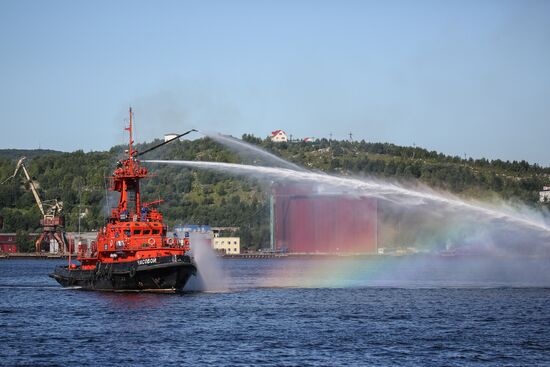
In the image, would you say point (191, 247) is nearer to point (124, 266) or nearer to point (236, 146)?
point (124, 266)

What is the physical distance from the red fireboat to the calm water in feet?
6.03

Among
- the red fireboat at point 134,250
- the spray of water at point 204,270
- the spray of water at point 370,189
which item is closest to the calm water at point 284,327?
the spray of water at point 204,270

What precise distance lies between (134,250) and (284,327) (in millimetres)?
25165

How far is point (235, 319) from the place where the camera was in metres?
75.6

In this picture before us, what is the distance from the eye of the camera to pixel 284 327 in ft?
235

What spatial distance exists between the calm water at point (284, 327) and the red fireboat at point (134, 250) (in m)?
1.84

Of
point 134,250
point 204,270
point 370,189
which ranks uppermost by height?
point 370,189

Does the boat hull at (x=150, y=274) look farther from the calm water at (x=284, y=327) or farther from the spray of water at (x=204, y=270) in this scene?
the spray of water at (x=204, y=270)

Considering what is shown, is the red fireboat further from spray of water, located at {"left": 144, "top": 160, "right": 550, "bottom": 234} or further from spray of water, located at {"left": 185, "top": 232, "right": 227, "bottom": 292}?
spray of water, located at {"left": 144, "top": 160, "right": 550, "bottom": 234}

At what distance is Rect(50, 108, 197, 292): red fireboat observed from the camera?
300ft

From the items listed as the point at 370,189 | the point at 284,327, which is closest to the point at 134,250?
the point at 370,189

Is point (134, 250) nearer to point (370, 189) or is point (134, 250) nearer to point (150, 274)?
point (150, 274)

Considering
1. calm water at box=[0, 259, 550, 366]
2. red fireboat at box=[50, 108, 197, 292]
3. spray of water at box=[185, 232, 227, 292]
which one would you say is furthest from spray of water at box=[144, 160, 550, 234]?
spray of water at box=[185, 232, 227, 292]

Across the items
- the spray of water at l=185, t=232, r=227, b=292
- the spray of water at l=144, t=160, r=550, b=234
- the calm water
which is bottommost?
the calm water
